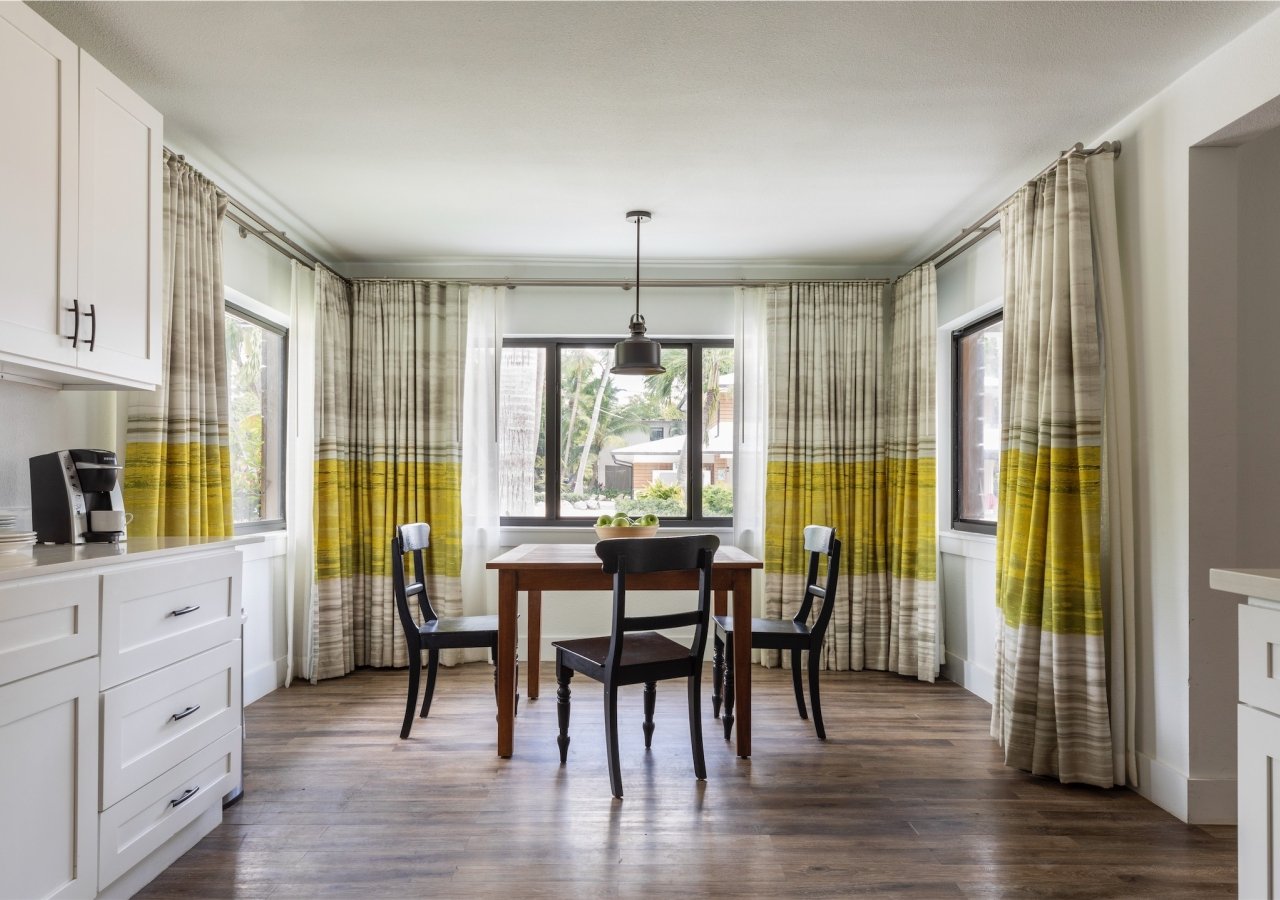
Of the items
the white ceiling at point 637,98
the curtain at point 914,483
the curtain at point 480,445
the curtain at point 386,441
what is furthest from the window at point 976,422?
the curtain at point 386,441

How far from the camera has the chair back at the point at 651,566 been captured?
2.91 metres

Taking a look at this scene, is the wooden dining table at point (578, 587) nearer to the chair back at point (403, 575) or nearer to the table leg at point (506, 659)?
the table leg at point (506, 659)

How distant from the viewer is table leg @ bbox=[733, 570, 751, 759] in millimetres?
3283

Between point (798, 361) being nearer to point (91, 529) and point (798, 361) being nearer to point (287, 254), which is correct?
point (287, 254)

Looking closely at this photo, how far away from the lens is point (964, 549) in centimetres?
444

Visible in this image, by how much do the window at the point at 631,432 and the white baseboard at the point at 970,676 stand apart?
158 centimetres

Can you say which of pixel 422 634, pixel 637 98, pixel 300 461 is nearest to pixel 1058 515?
pixel 637 98

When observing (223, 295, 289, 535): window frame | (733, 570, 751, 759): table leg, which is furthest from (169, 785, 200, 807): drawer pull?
(733, 570, 751, 759): table leg

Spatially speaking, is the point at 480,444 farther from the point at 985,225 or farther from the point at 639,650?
the point at 985,225

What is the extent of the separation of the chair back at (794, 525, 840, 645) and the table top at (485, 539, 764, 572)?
32cm

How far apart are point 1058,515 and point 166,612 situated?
2977 millimetres

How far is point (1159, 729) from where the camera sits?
2848 mm

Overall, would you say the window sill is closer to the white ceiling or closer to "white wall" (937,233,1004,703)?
"white wall" (937,233,1004,703)

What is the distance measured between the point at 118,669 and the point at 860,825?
2.23m
